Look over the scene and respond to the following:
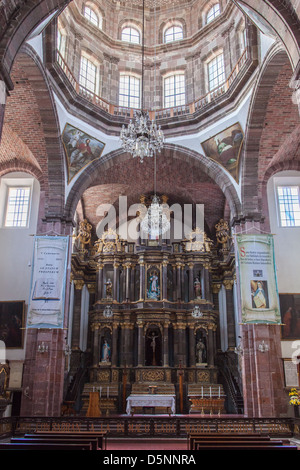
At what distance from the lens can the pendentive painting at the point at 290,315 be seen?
1712 centimetres

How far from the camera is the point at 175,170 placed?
2180 centimetres

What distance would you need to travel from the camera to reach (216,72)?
1995 cm

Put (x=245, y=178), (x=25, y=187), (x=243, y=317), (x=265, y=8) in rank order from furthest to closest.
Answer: (x=25, y=187), (x=245, y=178), (x=243, y=317), (x=265, y=8)

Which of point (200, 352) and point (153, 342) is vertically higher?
point (153, 342)

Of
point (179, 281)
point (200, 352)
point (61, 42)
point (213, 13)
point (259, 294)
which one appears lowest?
point (200, 352)

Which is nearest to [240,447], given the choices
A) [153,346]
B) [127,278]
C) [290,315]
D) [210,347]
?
[290,315]

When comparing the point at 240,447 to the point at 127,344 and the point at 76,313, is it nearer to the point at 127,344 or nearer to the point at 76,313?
the point at 127,344

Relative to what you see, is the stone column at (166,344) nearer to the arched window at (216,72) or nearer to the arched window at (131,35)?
the arched window at (216,72)

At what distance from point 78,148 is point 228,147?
598 centimetres

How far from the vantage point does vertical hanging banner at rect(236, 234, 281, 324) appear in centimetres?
1591

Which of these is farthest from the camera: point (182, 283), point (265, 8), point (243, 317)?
point (182, 283)
